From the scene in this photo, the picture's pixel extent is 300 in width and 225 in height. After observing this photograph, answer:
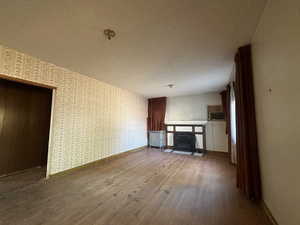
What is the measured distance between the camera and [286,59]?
1.07 m

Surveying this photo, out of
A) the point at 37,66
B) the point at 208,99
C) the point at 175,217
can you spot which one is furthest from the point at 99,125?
the point at 208,99

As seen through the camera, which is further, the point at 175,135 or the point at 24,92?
the point at 175,135

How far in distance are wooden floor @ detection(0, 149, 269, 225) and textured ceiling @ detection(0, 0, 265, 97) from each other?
94.1 inches

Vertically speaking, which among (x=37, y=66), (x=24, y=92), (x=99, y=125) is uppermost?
(x=37, y=66)

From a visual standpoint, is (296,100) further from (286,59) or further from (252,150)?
(252,150)

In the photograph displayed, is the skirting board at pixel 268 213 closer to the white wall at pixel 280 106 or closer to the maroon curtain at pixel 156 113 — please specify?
the white wall at pixel 280 106

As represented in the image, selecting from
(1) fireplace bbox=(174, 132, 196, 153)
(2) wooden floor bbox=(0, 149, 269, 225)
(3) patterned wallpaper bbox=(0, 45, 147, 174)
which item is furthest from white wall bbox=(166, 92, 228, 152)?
(3) patterned wallpaper bbox=(0, 45, 147, 174)

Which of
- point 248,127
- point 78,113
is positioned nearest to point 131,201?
point 248,127

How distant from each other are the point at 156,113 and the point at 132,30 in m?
4.58

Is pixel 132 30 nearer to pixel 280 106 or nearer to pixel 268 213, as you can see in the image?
pixel 280 106

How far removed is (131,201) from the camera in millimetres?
1869

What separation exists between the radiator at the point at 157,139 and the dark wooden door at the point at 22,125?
385 centimetres

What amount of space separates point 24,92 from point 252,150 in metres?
5.03

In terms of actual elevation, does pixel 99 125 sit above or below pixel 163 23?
below
